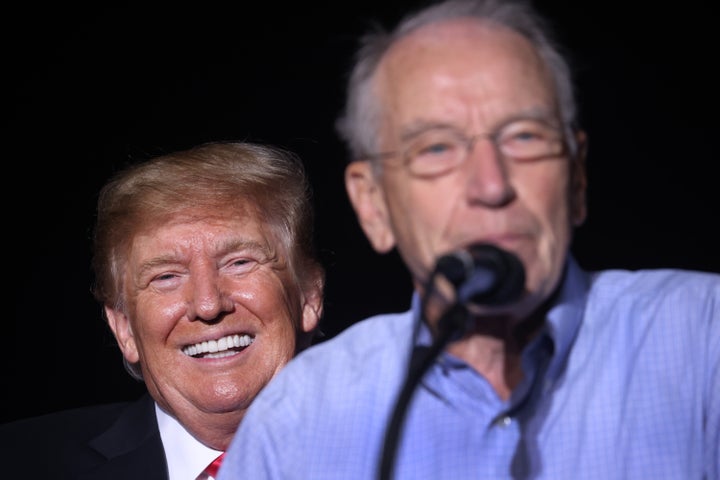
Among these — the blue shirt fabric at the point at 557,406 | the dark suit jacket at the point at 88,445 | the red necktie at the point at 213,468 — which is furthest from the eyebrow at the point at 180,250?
the blue shirt fabric at the point at 557,406

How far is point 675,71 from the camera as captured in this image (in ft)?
7.47

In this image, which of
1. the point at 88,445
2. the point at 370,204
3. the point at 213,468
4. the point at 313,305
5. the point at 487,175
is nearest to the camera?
the point at 487,175

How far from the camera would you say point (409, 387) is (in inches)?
48.3

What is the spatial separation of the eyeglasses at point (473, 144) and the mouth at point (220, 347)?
4.14 feet

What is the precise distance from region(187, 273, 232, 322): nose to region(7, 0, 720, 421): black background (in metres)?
0.38

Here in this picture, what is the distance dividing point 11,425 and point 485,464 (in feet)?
5.79

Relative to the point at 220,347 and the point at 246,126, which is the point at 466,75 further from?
the point at 246,126

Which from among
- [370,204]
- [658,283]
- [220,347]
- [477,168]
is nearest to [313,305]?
[220,347]

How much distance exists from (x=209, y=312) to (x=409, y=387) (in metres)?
1.37

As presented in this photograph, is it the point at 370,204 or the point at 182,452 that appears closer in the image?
the point at 370,204

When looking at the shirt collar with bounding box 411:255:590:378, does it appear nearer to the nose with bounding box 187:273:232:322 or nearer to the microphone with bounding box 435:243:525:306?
the microphone with bounding box 435:243:525:306

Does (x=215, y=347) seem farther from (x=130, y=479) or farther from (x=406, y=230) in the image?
(x=406, y=230)

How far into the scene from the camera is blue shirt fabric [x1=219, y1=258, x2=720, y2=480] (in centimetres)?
140

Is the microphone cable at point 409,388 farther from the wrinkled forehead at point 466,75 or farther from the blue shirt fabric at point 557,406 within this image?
the wrinkled forehead at point 466,75
